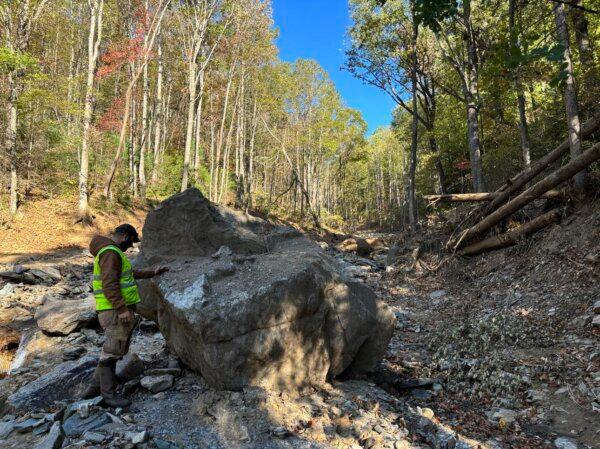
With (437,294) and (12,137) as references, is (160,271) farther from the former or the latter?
(12,137)

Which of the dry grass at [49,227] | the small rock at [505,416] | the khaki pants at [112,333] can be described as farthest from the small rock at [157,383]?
the dry grass at [49,227]

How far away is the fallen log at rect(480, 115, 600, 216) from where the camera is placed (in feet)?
28.2

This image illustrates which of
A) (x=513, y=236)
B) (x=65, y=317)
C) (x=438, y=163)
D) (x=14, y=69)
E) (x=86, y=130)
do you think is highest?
(x=14, y=69)

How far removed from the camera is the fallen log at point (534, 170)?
860cm

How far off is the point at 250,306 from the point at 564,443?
3.37 metres

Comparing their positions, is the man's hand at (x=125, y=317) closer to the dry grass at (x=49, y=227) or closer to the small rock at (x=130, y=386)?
the small rock at (x=130, y=386)

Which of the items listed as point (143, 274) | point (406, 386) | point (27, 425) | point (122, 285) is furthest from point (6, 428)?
point (406, 386)

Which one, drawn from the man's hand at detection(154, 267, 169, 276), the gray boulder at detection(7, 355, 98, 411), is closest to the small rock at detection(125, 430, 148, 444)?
the gray boulder at detection(7, 355, 98, 411)

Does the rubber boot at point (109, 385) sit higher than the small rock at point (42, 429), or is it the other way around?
the rubber boot at point (109, 385)

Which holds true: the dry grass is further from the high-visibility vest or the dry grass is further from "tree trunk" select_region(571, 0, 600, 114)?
"tree trunk" select_region(571, 0, 600, 114)

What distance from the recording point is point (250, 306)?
166 inches

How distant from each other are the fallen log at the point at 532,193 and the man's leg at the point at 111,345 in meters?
8.36

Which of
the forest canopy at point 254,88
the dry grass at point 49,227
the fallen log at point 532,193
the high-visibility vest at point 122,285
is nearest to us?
the high-visibility vest at point 122,285

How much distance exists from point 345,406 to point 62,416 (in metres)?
2.89
